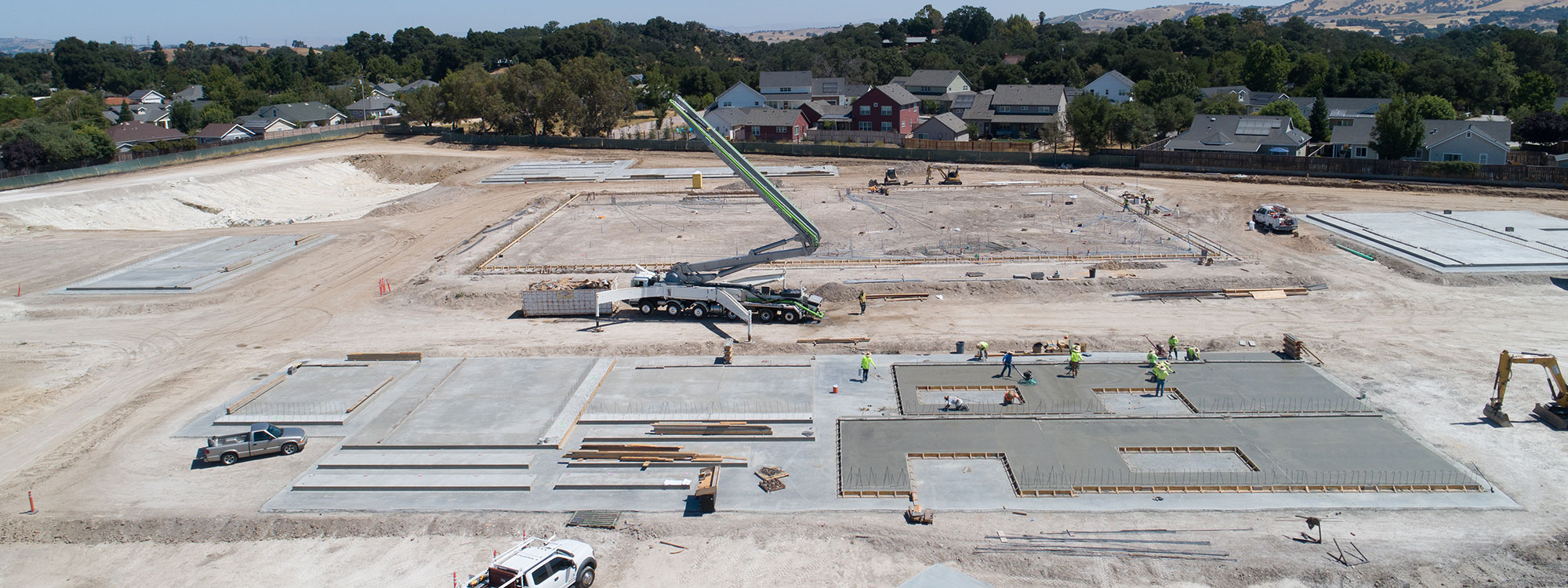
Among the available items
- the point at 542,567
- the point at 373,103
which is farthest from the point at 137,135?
the point at 542,567

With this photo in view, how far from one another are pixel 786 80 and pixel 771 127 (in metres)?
24.5

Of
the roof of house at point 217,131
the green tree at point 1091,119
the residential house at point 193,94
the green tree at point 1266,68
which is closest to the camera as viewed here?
the green tree at point 1091,119

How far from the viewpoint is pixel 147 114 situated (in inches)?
4838

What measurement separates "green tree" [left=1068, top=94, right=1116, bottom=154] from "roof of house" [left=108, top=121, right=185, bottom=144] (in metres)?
90.2

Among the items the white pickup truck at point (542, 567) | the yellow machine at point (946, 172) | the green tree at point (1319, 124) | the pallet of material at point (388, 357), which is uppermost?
the green tree at point (1319, 124)

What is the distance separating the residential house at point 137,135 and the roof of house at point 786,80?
67.2 m

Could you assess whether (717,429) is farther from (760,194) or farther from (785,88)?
(785,88)

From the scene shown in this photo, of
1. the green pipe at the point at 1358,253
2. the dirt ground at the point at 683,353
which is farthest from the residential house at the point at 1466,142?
the green pipe at the point at 1358,253

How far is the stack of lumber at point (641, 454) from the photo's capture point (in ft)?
86.6

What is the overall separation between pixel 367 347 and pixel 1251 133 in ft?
237

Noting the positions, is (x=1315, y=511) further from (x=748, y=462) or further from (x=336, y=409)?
(x=336, y=409)

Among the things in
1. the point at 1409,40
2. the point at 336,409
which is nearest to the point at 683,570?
the point at 336,409

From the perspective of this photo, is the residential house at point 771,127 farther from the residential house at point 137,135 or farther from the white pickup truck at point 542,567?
the white pickup truck at point 542,567

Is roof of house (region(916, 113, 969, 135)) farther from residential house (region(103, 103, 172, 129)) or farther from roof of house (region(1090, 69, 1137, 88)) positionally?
residential house (region(103, 103, 172, 129))
